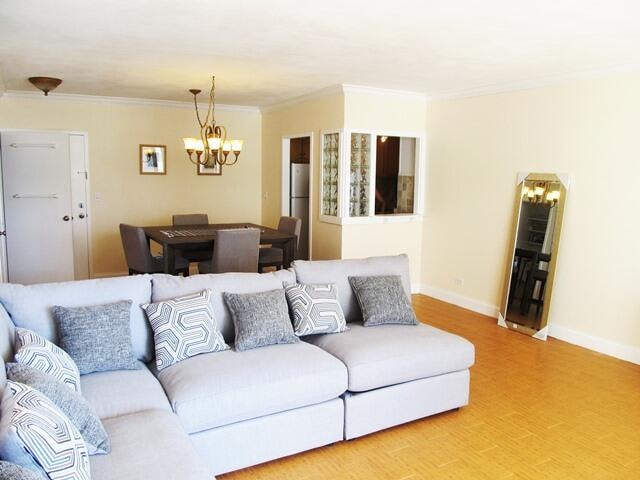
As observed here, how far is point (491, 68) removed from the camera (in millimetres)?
4484

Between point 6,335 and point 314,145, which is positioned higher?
point 314,145

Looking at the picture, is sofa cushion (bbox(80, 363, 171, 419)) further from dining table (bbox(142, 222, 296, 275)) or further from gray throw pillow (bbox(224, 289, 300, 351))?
dining table (bbox(142, 222, 296, 275))

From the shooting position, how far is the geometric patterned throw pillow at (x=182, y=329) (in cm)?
279

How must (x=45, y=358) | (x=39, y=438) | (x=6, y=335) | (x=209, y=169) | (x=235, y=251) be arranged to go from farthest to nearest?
(x=209, y=169) → (x=235, y=251) → (x=6, y=335) → (x=45, y=358) → (x=39, y=438)

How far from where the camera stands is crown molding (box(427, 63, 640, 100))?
14.0 feet

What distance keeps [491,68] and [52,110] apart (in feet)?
17.1

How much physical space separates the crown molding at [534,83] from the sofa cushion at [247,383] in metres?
3.40

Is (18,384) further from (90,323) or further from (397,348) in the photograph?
(397,348)

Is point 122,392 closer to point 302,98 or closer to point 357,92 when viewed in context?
point 357,92

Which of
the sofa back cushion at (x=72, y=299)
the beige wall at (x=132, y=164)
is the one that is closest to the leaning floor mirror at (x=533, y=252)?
the sofa back cushion at (x=72, y=299)

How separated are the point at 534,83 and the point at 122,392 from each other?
4.42 m

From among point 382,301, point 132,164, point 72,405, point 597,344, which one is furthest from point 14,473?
point 132,164

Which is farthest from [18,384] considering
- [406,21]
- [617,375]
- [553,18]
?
[617,375]

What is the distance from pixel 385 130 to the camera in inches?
234
